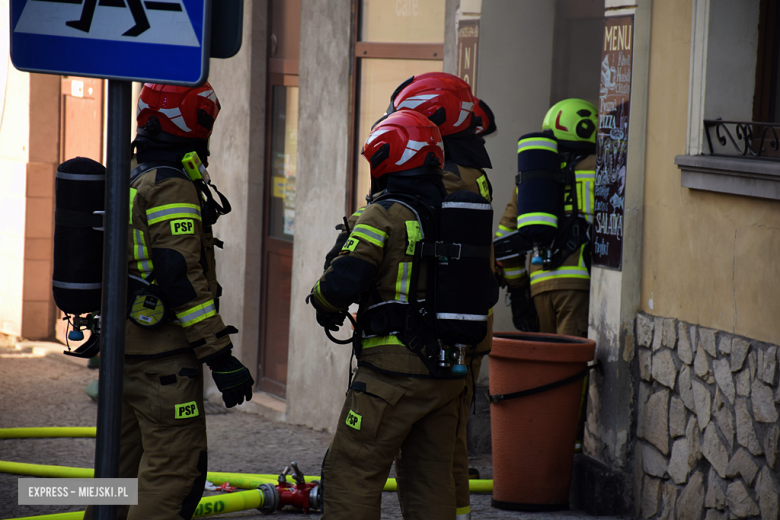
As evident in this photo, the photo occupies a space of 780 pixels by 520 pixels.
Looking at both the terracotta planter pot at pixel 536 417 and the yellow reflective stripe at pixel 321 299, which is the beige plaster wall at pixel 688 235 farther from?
the yellow reflective stripe at pixel 321 299

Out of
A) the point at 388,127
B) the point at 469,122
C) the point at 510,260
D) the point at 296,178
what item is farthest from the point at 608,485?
the point at 296,178

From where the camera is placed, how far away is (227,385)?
3.86 metres

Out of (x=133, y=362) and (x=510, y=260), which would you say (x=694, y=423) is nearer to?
(x=510, y=260)

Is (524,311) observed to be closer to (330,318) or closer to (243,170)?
(330,318)

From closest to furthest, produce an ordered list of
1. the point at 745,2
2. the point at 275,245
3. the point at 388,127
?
the point at 388,127
the point at 745,2
the point at 275,245

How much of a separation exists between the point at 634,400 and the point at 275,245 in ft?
13.3

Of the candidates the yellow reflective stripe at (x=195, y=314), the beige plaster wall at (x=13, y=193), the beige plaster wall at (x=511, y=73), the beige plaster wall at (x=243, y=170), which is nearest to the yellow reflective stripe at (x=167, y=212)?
the yellow reflective stripe at (x=195, y=314)

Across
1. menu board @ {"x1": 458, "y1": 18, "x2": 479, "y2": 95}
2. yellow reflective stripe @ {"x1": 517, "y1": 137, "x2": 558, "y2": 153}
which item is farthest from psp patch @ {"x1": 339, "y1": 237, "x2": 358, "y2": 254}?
menu board @ {"x1": 458, "y1": 18, "x2": 479, "y2": 95}

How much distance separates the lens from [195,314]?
12.6 ft

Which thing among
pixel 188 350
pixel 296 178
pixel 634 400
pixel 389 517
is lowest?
pixel 389 517

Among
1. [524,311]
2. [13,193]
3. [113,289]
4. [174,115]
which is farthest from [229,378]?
[13,193]

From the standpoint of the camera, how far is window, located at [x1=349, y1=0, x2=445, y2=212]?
678cm

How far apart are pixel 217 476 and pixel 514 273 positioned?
2224 millimetres

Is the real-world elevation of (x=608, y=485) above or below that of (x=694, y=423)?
below
